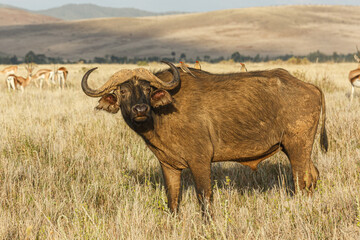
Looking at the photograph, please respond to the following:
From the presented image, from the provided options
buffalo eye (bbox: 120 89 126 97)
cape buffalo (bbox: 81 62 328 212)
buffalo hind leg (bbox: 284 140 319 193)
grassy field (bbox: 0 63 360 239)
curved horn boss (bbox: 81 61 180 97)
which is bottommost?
grassy field (bbox: 0 63 360 239)

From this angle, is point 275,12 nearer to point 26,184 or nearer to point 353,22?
point 353,22

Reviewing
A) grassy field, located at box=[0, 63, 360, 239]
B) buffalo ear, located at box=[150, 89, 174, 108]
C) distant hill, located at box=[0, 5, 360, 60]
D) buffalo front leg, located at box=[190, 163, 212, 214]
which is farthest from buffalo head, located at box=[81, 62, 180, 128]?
distant hill, located at box=[0, 5, 360, 60]

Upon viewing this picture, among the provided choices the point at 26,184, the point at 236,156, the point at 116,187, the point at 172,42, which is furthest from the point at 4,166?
the point at 172,42

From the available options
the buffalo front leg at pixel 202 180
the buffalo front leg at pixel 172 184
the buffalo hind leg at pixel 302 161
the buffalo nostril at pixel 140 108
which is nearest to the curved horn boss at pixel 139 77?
the buffalo nostril at pixel 140 108

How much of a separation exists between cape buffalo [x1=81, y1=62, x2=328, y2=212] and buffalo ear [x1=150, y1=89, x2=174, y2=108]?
10 mm

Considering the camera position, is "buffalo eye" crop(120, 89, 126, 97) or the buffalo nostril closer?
the buffalo nostril

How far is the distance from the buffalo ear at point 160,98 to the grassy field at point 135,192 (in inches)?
41.0

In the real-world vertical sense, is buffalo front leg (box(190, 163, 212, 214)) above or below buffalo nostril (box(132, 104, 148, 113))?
below

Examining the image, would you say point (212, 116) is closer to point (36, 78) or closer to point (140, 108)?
point (140, 108)

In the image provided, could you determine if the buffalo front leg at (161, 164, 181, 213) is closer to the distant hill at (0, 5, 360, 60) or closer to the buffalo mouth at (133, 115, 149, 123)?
the buffalo mouth at (133, 115, 149, 123)

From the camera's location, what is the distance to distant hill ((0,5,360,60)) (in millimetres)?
120500

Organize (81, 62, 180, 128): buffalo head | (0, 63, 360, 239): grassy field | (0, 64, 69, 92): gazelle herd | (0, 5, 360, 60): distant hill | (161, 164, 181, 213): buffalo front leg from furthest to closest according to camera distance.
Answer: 1. (0, 5, 360, 60): distant hill
2. (0, 64, 69, 92): gazelle herd
3. (161, 164, 181, 213): buffalo front leg
4. (81, 62, 180, 128): buffalo head
5. (0, 63, 360, 239): grassy field

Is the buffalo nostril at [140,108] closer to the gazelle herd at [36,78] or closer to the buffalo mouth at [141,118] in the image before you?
the buffalo mouth at [141,118]

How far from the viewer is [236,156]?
4.38 meters
